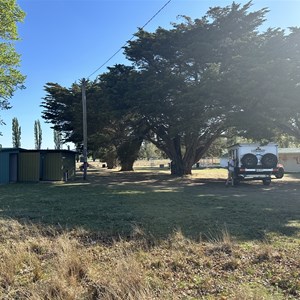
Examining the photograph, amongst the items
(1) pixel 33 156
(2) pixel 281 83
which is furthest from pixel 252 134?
(1) pixel 33 156

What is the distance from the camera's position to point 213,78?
74.9ft

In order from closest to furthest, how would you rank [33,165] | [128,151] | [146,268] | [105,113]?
[146,268] < [33,165] < [105,113] < [128,151]

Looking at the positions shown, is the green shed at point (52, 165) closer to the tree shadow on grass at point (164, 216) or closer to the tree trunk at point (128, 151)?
the tree trunk at point (128, 151)

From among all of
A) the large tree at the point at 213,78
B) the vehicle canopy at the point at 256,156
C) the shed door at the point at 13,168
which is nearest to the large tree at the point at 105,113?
the large tree at the point at 213,78

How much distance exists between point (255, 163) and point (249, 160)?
0.43m

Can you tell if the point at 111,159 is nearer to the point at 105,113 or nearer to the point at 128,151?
the point at 128,151

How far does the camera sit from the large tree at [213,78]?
21.2 m

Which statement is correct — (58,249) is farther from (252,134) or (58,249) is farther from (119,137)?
(119,137)

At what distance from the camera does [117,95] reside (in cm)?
2966

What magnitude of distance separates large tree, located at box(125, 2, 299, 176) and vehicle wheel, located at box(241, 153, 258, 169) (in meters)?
1.29

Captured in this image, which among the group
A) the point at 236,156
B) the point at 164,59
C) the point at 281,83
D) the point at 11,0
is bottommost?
the point at 236,156

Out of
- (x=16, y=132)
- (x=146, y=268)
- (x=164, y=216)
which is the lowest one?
(x=146, y=268)

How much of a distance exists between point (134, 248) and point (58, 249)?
1.39 metres

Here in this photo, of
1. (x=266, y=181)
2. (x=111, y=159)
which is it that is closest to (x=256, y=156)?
(x=266, y=181)
